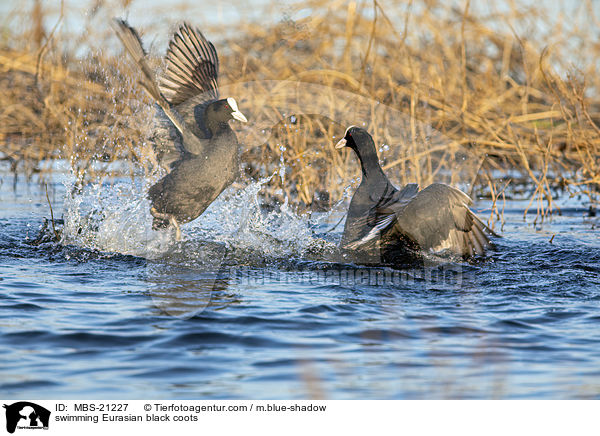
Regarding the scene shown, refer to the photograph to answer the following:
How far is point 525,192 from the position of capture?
9.17m

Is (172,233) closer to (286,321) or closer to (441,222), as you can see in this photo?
(441,222)

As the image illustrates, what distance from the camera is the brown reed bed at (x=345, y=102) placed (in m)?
7.04

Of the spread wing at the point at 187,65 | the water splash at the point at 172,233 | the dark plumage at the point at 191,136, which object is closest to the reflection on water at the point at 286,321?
the water splash at the point at 172,233

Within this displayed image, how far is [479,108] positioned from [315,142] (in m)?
2.27

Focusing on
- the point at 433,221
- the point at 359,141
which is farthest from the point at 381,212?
the point at 359,141

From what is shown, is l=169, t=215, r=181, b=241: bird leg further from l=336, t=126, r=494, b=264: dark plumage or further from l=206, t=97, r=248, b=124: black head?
l=336, t=126, r=494, b=264: dark plumage

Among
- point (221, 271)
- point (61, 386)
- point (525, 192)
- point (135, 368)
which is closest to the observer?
point (61, 386)

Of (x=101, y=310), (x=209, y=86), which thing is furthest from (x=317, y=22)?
(x=101, y=310)

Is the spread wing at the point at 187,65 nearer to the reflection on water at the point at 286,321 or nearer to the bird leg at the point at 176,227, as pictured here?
the bird leg at the point at 176,227

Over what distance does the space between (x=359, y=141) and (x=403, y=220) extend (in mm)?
991

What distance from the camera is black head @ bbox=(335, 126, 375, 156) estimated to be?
545 centimetres

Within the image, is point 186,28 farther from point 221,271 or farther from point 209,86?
point 221,271

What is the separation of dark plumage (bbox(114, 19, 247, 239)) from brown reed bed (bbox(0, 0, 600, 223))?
1.78 feet
